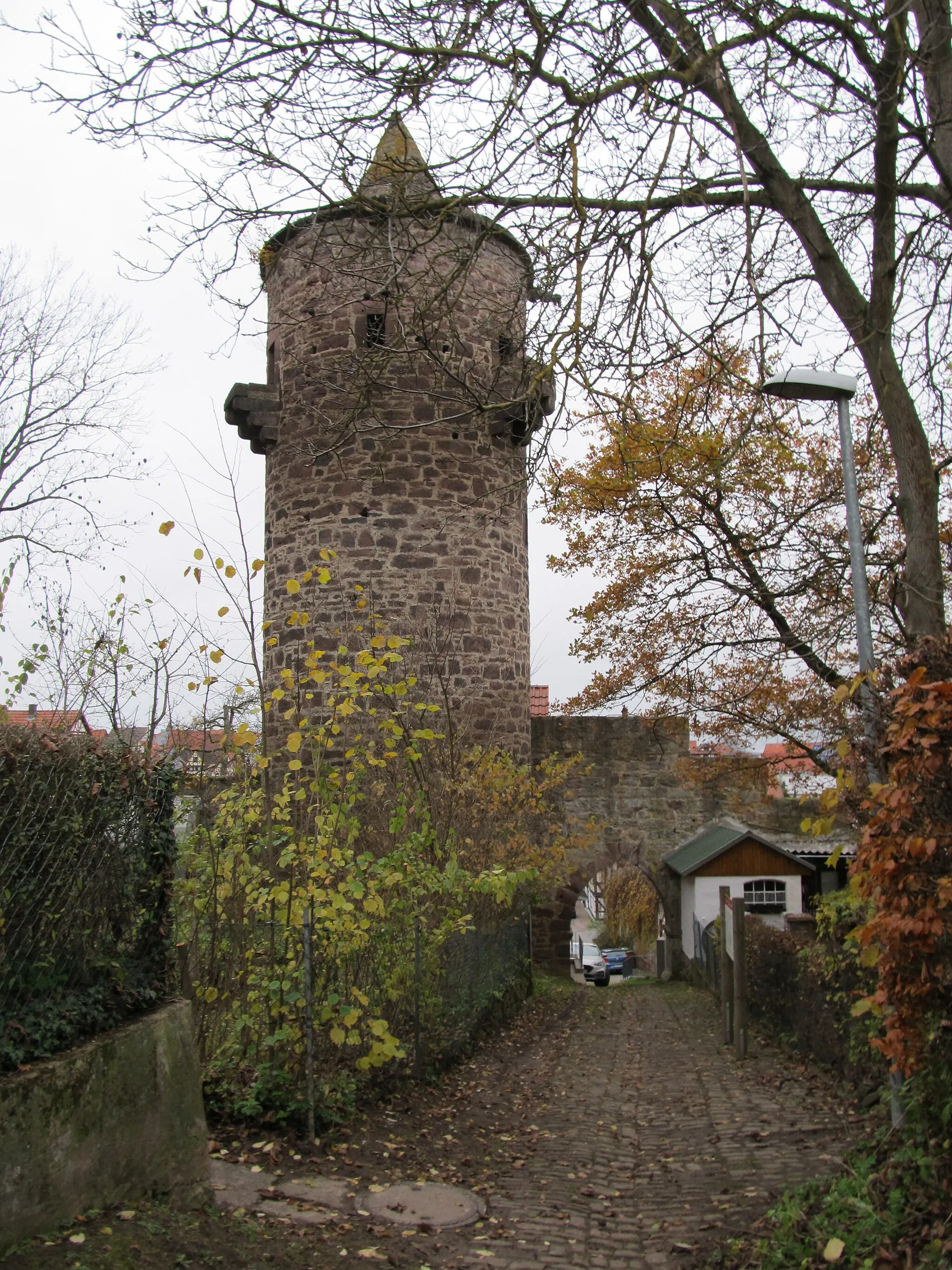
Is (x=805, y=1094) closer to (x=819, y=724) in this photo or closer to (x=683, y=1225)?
(x=683, y=1225)

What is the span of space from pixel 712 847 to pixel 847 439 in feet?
41.9

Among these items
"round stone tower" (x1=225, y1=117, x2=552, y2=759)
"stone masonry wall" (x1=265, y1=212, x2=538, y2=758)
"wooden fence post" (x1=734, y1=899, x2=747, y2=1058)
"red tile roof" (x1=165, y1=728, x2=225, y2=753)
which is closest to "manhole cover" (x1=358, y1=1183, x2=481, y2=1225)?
"red tile roof" (x1=165, y1=728, x2=225, y2=753)

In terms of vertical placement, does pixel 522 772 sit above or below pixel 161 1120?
above

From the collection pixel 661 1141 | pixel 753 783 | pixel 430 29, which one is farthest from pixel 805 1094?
pixel 753 783

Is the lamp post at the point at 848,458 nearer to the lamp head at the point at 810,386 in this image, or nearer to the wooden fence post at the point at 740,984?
the lamp head at the point at 810,386

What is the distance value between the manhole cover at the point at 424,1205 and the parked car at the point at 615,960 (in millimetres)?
33145

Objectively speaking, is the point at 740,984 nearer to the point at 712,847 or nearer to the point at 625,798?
the point at 712,847

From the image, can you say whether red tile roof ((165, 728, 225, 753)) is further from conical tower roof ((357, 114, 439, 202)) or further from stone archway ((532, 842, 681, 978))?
stone archway ((532, 842, 681, 978))

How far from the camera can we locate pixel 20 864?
4.14 metres

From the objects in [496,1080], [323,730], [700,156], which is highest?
[700,156]

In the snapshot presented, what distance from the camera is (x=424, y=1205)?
525 cm

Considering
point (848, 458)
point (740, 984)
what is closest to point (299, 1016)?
point (848, 458)

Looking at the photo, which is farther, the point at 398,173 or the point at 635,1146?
the point at 635,1146

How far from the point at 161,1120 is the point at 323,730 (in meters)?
2.19
